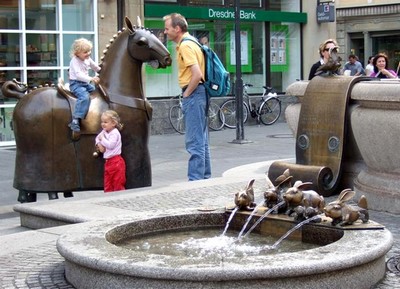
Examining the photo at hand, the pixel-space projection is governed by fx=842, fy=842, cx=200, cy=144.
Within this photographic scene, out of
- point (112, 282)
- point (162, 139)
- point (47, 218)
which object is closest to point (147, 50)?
point (47, 218)

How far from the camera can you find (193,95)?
33.3 feet

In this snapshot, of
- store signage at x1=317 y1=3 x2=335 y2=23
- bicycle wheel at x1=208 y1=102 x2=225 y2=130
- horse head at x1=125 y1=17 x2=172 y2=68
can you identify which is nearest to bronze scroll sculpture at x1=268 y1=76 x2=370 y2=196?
horse head at x1=125 y1=17 x2=172 y2=68

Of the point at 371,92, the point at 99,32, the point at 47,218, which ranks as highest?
the point at 99,32

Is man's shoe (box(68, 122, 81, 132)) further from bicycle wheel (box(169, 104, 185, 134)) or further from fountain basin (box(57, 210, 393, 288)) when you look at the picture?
bicycle wheel (box(169, 104, 185, 134))

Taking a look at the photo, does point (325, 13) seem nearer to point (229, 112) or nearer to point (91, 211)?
point (229, 112)

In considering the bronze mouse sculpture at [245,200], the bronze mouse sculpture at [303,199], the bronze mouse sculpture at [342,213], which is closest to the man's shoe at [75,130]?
the bronze mouse sculpture at [245,200]

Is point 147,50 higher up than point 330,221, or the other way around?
point 147,50

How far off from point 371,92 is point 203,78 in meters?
2.94

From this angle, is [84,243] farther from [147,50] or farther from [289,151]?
[289,151]

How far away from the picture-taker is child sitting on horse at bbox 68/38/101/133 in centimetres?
961

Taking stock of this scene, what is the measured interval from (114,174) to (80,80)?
1.22 meters

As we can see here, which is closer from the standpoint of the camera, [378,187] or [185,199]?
A: [378,187]

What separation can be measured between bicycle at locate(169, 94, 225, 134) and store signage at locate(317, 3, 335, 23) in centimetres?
521

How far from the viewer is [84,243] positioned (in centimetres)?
527
